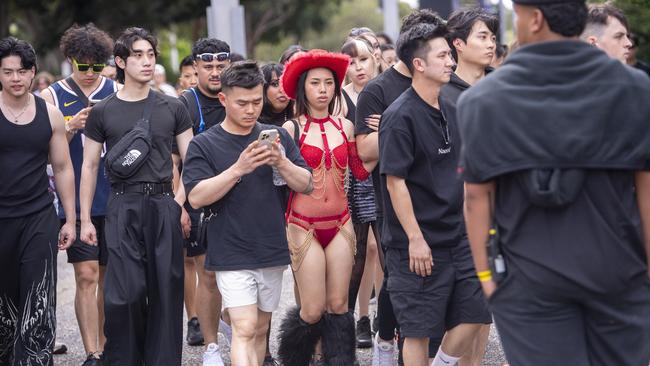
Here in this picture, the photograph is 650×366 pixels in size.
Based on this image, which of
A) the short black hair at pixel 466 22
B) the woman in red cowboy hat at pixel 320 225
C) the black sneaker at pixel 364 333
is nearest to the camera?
the short black hair at pixel 466 22

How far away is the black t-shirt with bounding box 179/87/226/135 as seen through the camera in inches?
327

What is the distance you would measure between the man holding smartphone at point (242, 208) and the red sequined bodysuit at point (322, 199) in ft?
1.23

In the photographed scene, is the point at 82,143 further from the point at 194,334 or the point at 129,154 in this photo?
the point at 194,334

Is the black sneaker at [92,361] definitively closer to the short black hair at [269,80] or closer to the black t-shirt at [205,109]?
the black t-shirt at [205,109]

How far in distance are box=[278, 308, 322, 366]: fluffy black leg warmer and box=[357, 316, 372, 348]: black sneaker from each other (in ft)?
4.35

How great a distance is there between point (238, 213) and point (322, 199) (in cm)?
76

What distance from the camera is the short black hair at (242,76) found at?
21.8ft

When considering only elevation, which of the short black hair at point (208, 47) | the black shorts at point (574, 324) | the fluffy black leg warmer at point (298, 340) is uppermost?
the short black hair at point (208, 47)

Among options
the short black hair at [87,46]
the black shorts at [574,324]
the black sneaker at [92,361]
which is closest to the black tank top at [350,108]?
the short black hair at [87,46]

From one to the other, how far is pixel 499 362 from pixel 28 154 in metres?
3.54

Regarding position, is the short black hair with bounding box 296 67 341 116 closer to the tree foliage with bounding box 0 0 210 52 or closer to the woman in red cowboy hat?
the woman in red cowboy hat

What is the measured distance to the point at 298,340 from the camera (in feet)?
23.7

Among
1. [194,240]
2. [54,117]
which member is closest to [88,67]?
[54,117]

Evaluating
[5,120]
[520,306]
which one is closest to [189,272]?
[5,120]
